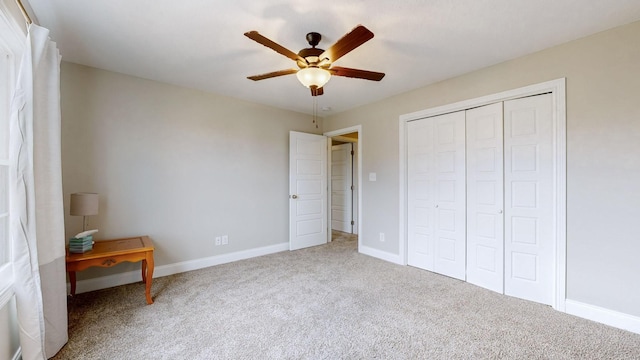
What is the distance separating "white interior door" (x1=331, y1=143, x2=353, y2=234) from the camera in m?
6.04

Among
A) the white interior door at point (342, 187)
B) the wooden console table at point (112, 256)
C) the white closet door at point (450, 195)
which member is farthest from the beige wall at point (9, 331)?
the white interior door at point (342, 187)

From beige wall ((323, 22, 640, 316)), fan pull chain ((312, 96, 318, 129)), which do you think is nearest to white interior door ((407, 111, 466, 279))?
beige wall ((323, 22, 640, 316))

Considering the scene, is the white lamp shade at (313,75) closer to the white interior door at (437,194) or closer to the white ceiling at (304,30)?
the white ceiling at (304,30)

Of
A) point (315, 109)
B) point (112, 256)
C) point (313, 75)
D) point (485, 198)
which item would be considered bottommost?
point (112, 256)

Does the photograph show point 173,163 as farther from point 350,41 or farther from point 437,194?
point 437,194

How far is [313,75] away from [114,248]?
2.46 metres

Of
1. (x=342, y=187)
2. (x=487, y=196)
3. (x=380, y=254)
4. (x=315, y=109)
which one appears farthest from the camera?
(x=342, y=187)

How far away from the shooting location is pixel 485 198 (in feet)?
9.73

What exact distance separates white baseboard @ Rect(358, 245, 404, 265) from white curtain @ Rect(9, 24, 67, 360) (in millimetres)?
3443

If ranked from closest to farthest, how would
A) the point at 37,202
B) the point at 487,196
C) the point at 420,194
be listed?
the point at 37,202 → the point at 487,196 → the point at 420,194

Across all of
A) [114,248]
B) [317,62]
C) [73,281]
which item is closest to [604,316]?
[317,62]

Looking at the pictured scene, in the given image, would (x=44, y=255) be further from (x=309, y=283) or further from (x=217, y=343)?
(x=309, y=283)

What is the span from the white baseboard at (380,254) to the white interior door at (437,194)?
183mm

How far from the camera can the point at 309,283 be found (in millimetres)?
3049
